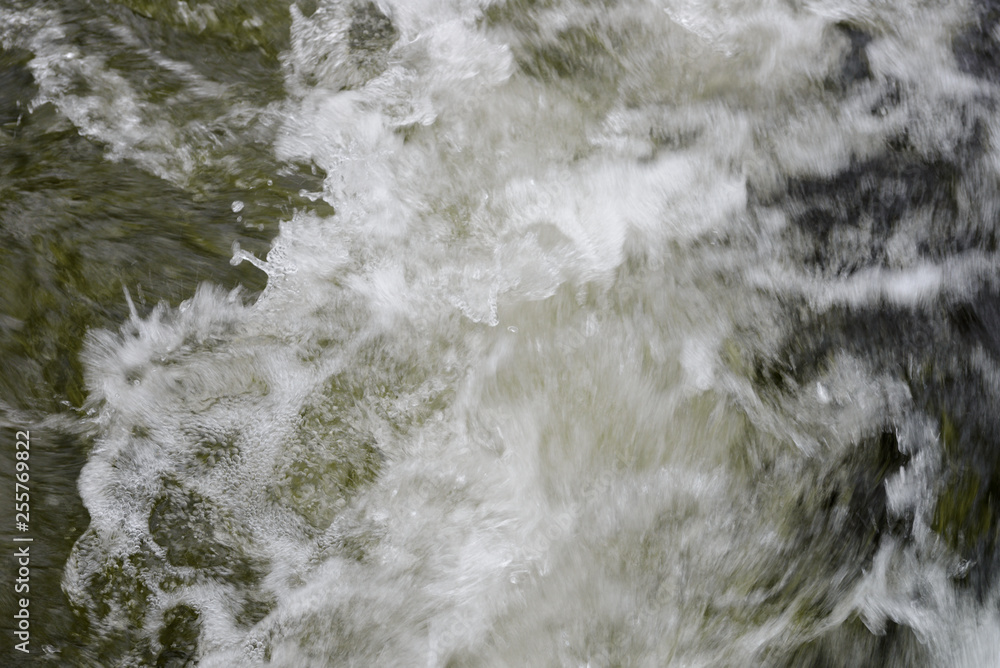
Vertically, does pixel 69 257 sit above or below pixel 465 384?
above

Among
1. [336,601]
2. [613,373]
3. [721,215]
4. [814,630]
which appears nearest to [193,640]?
[336,601]

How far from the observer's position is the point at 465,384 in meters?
2.45

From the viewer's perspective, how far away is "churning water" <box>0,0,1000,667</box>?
240 cm

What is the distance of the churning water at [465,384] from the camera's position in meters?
2.40

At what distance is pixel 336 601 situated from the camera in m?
2.43

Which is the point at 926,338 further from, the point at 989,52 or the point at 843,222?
the point at 989,52

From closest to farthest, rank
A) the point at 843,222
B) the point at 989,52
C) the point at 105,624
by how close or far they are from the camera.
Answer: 1. the point at 105,624
2. the point at 843,222
3. the point at 989,52

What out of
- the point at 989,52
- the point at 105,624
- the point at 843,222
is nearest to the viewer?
the point at 105,624

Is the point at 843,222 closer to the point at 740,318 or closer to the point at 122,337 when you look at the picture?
the point at 740,318

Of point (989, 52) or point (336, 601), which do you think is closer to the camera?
point (336, 601)

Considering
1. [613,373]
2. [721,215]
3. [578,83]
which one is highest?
[578,83]

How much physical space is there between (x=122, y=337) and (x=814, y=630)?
2717 millimetres

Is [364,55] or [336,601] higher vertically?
[364,55]

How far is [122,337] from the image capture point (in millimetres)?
2400
